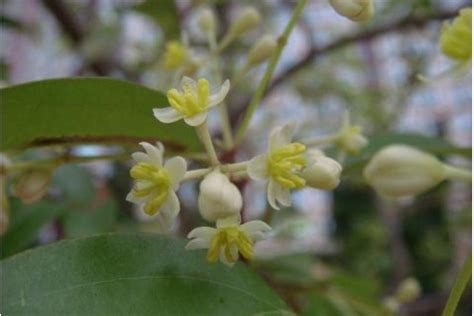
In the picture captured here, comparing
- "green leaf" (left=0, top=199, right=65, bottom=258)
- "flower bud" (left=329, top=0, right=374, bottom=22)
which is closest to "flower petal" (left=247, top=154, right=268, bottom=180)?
"flower bud" (left=329, top=0, right=374, bottom=22)

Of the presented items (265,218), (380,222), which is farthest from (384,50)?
(265,218)

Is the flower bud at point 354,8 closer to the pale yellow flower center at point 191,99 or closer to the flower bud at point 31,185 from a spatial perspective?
the pale yellow flower center at point 191,99

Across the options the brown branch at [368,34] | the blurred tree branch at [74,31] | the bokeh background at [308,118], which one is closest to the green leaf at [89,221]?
the bokeh background at [308,118]

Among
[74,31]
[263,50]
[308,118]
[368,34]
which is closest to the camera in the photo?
[263,50]

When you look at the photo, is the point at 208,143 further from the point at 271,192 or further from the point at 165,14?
the point at 165,14

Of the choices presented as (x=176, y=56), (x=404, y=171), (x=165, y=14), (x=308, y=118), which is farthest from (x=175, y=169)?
(x=308, y=118)

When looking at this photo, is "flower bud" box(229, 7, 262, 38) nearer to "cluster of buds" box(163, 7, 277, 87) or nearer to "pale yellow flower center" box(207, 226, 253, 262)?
"cluster of buds" box(163, 7, 277, 87)
